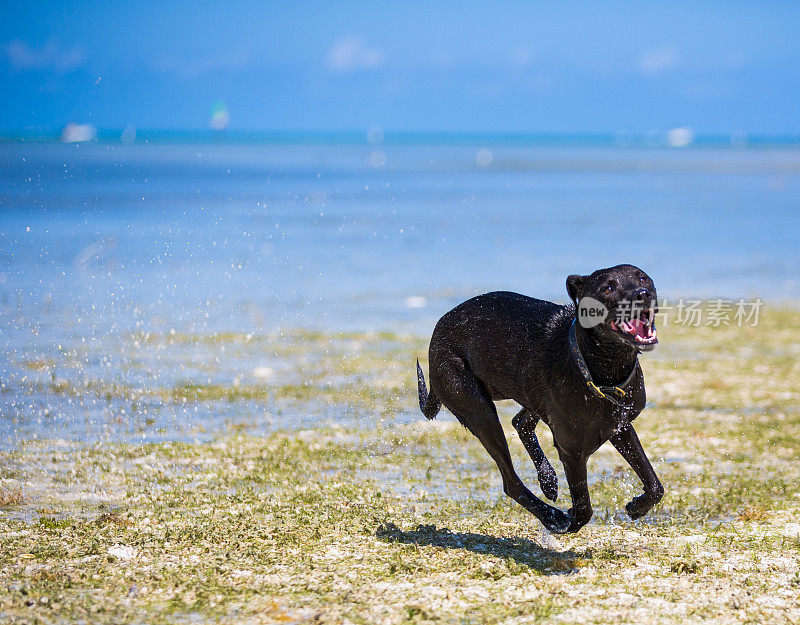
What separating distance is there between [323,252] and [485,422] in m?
18.1

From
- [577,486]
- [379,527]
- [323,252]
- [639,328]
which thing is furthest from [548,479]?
[323,252]

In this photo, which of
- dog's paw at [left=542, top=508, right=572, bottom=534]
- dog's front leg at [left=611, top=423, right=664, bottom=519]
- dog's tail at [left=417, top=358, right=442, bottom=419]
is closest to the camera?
dog's front leg at [left=611, top=423, right=664, bottom=519]

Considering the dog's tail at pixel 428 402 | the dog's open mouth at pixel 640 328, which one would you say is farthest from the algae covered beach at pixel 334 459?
the dog's open mouth at pixel 640 328

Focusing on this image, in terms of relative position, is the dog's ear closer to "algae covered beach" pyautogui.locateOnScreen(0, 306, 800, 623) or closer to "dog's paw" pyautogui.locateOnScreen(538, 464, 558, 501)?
"dog's paw" pyautogui.locateOnScreen(538, 464, 558, 501)

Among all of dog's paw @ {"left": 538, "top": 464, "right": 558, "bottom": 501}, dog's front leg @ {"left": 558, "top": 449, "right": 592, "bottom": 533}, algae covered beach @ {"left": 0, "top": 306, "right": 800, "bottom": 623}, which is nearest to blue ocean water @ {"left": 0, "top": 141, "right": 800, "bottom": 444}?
algae covered beach @ {"left": 0, "top": 306, "right": 800, "bottom": 623}

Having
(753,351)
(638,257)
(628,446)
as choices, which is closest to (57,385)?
(628,446)

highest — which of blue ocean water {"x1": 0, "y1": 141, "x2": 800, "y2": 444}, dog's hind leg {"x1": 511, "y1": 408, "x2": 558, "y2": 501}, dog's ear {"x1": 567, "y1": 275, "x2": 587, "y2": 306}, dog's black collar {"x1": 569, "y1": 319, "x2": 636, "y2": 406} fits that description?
blue ocean water {"x1": 0, "y1": 141, "x2": 800, "y2": 444}

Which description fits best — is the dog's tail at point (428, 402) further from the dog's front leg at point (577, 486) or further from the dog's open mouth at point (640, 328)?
the dog's open mouth at point (640, 328)

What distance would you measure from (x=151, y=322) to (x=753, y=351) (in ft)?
27.5

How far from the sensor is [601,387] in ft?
17.1

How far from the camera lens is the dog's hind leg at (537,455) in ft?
21.0

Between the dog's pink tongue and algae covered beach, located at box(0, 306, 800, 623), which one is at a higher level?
the dog's pink tongue

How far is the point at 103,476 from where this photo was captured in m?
7.24

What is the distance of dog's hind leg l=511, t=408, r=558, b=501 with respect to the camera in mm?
6391
